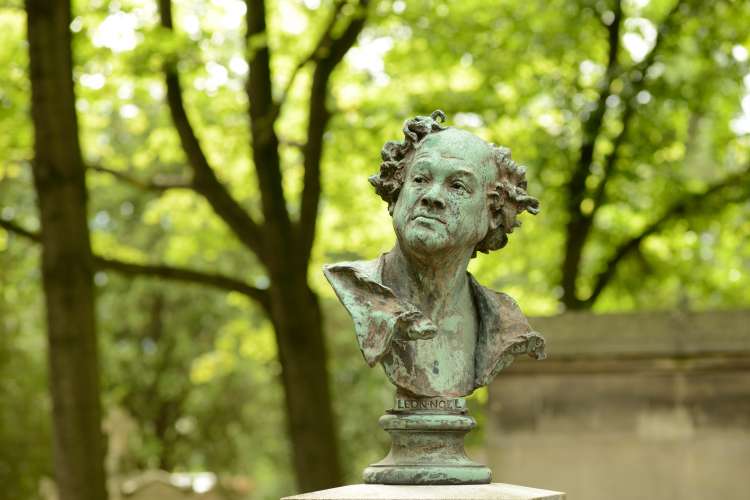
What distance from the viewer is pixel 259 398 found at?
3119 cm

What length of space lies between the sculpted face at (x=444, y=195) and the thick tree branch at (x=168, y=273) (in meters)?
9.09

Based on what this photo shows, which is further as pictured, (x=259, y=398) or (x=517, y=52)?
(x=259, y=398)

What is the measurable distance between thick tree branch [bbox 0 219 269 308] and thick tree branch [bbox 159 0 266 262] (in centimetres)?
41

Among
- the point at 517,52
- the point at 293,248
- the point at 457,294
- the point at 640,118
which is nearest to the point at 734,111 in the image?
the point at 640,118

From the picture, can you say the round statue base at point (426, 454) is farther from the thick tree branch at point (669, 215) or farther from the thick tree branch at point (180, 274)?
the thick tree branch at point (669, 215)

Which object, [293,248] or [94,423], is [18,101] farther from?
[94,423]

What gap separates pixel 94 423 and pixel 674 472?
468 cm

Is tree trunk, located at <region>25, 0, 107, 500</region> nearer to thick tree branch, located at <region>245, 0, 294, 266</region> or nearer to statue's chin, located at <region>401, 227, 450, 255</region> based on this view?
thick tree branch, located at <region>245, 0, 294, 266</region>

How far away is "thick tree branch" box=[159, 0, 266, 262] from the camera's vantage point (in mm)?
14570

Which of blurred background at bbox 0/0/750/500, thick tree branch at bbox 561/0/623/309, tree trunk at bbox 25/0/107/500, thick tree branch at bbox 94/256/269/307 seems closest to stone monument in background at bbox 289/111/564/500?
blurred background at bbox 0/0/750/500

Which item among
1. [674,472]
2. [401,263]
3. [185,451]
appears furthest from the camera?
[185,451]

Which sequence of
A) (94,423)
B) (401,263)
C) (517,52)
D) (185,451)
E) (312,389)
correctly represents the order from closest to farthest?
(401,263) → (94,423) → (312,389) → (517,52) → (185,451)

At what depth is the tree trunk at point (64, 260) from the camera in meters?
11.3

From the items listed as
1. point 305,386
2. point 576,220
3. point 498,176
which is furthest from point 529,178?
point 498,176
